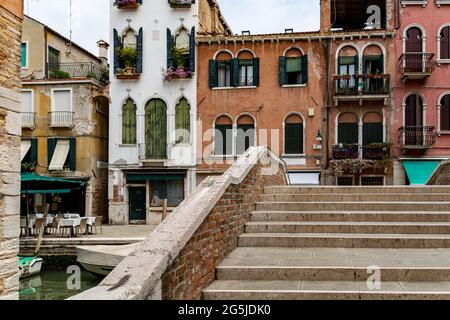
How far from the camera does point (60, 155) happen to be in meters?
24.6

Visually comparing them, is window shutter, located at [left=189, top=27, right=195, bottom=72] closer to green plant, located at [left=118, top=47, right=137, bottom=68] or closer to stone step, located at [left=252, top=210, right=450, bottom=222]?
green plant, located at [left=118, top=47, right=137, bottom=68]

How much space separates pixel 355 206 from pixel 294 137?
15.5 meters

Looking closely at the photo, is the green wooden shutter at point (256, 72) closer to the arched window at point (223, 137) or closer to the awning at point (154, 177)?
the arched window at point (223, 137)

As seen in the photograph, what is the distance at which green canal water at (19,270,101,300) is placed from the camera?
1423 centimetres

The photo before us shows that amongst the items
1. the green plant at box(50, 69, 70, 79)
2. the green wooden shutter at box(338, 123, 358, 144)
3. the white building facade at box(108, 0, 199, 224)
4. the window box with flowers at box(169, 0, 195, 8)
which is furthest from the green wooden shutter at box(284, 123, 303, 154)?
the green plant at box(50, 69, 70, 79)

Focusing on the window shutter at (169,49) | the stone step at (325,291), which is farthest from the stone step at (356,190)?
the window shutter at (169,49)

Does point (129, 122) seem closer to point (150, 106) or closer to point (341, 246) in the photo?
point (150, 106)

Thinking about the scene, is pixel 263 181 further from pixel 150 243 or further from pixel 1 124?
pixel 150 243

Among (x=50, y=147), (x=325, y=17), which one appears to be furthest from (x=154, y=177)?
(x=325, y=17)

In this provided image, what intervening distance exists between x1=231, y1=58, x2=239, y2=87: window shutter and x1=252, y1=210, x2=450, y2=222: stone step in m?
16.7

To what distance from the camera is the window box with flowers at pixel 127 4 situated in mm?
24297

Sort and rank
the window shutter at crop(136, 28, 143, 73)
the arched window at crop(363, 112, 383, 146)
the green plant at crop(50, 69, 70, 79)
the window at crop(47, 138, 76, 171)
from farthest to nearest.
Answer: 1. the green plant at crop(50, 69, 70, 79)
2. the window at crop(47, 138, 76, 171)
3. the window shutter at crop(136, 28, 143, 73)
4. the arched window at crop(363, 112, 383, 146)

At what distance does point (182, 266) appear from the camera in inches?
173

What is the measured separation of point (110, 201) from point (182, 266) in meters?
20.6
